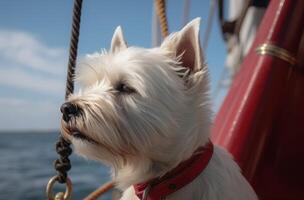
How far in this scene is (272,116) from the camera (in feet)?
10.7

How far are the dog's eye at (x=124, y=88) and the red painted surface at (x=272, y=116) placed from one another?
3.51 feet

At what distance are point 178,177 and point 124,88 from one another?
451mm

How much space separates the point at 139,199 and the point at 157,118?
1.21 ft

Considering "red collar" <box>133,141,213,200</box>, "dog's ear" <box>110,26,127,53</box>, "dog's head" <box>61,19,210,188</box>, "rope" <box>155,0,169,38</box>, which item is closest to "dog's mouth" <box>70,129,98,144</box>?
"dog's head" <box>61,19,210,188</box>

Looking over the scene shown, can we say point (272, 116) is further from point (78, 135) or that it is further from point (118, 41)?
point (78, 135)

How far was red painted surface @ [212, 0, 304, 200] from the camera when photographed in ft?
10.5

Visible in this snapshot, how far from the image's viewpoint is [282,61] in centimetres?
324

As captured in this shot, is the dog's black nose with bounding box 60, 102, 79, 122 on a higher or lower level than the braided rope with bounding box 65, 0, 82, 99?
lower

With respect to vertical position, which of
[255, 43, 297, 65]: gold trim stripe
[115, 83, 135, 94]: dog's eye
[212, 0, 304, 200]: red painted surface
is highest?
[115, 83, 135, 94]: dog's eye

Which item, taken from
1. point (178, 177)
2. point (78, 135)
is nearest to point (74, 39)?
point (78, 135)

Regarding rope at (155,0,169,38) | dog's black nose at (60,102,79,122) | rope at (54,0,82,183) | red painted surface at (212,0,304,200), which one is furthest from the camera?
rope at (155,0,169,38)

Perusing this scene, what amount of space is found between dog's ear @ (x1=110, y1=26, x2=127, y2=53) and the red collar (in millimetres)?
651

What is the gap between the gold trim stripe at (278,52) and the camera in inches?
128

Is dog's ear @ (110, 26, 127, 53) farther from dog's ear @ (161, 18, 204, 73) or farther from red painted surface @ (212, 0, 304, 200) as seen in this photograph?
red painted surface @ (212, 0, 304, 200)
